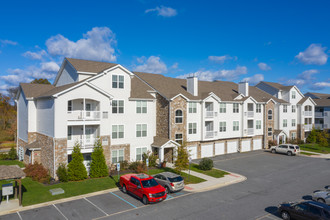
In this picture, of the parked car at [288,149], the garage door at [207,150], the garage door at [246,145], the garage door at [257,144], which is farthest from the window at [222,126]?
the parked car at [288,149]

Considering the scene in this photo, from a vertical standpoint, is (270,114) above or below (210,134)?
above

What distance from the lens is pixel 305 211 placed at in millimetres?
13836

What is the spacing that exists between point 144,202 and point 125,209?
Answer: 1.51 m

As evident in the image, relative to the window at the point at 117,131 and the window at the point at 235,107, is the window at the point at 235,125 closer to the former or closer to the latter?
the window at the point at 235,107

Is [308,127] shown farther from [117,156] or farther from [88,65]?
[88,65]

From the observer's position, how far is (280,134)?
44031mm

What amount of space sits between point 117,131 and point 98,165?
202 inches

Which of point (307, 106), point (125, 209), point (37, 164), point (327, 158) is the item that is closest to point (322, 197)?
point (125, 209)

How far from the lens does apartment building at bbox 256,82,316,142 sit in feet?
151

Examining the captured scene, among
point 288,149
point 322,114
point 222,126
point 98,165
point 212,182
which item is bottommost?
point 212,182

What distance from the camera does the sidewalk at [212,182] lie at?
21328mm

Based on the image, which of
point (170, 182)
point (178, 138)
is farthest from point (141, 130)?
point (170, 182)

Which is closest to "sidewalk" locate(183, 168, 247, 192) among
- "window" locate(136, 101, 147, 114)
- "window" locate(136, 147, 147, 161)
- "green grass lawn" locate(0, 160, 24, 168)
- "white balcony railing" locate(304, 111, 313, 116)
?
"window" locate(136, 147, 147, 161)

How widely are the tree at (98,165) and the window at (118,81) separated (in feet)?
23.7
